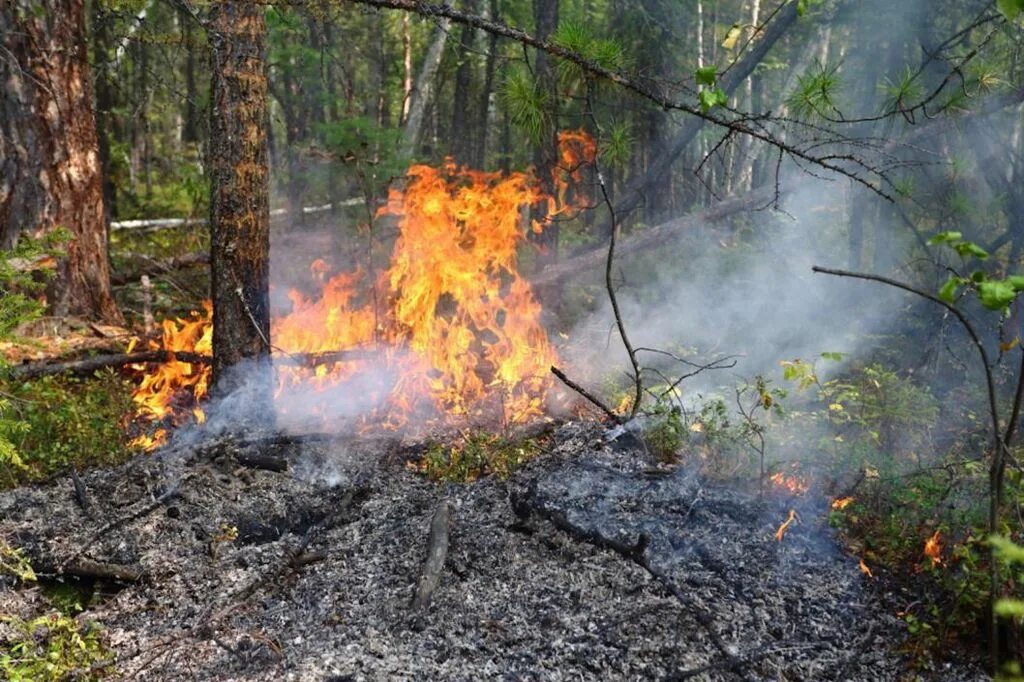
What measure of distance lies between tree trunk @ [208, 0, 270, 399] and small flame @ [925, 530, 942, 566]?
18.5 feet

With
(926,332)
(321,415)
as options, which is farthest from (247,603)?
(926,332)

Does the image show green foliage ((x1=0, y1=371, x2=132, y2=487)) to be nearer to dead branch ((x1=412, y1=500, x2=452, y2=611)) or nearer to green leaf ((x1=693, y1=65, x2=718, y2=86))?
dead branch ((x1=412, y1=500, x2=452, y2=611))

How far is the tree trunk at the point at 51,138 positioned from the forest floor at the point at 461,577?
3.86 metres

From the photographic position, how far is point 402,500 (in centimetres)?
592

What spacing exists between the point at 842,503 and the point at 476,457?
10.8ft

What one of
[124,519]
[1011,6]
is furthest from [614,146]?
[124,519]

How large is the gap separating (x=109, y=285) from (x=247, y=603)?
21.2ft

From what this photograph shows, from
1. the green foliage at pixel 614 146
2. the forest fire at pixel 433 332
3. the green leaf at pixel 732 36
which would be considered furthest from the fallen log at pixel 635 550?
the green leaf at pixel 732 36

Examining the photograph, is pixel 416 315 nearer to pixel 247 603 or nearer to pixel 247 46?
pixel 247 46

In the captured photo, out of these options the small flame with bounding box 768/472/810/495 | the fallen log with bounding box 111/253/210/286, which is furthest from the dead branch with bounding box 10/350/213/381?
the small flame with bounding box 768/472/810/495

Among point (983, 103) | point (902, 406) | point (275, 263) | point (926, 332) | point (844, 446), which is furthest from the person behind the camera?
point (275, 263)

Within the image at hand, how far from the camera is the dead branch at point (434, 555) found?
178 inches

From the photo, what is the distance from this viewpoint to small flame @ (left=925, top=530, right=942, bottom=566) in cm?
452

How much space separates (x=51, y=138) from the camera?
321 inches
